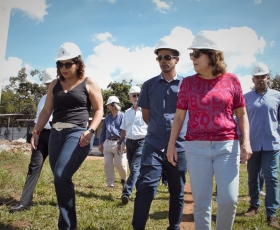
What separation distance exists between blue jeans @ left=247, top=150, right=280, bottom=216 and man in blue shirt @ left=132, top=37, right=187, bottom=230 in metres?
1.63

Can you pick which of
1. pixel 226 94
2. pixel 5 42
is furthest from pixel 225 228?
pixel 5 42

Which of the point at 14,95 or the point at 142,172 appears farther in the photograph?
the point at 14,95

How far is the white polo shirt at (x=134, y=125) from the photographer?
602 cm

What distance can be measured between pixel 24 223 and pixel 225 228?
99.1 inches

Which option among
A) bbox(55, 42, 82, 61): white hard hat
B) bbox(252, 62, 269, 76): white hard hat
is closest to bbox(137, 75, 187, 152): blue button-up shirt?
bbox(55, 42, 82, 61): white hard hat

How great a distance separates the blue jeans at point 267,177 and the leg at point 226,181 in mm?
1852

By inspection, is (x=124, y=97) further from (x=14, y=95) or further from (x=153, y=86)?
(x=153, y=86)

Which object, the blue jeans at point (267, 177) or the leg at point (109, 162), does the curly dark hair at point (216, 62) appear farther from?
the leg at point (109, 162)

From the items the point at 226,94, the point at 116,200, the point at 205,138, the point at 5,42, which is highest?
the point at 5,42

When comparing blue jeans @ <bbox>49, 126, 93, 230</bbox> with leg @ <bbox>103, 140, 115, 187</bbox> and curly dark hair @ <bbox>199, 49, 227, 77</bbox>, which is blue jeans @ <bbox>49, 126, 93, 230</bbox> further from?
leg @ <bbox>103, 140, 115, 187</bbox>

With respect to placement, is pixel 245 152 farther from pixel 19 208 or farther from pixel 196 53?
pixel 19 208

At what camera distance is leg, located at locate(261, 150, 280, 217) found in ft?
13.7

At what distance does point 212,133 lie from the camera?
271 cm

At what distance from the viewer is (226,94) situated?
2.76 meters
